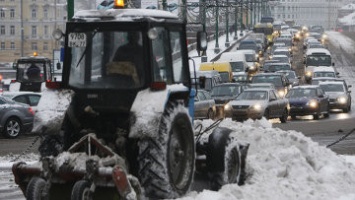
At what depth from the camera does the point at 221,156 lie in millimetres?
11656

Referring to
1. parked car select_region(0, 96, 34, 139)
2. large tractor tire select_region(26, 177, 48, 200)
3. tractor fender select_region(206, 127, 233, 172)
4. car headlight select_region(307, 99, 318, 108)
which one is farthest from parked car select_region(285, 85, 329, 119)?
large tractor tire select_region(26, 177, 48, 200)

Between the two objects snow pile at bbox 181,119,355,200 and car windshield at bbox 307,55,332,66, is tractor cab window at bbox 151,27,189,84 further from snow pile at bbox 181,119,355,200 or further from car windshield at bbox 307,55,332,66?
car windshield at bbox 307,55,332,66

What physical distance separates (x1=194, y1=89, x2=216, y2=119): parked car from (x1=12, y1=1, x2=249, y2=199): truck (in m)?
18.0

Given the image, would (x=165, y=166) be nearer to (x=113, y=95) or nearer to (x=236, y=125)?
(x=113, y=95)

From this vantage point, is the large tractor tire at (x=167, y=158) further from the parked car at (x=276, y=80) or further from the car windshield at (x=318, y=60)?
the car windshield at (x=318, y=60)

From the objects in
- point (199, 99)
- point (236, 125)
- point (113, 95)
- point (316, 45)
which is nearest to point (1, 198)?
point (113, 95)

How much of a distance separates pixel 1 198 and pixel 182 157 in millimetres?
3327

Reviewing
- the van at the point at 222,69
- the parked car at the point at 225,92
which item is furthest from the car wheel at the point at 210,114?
the van at the point at 222,69

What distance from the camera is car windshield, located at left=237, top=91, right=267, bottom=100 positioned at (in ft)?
104

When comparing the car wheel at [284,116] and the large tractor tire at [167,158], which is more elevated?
the large tractor tire at [167,158]

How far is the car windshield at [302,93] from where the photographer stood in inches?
1377

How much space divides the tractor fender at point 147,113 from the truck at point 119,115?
11 millimetres

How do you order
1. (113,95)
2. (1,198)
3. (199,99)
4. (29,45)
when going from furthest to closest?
(29,45) → (199,99) → (1,198) → (113,95)

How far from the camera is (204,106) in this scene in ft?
98.0
